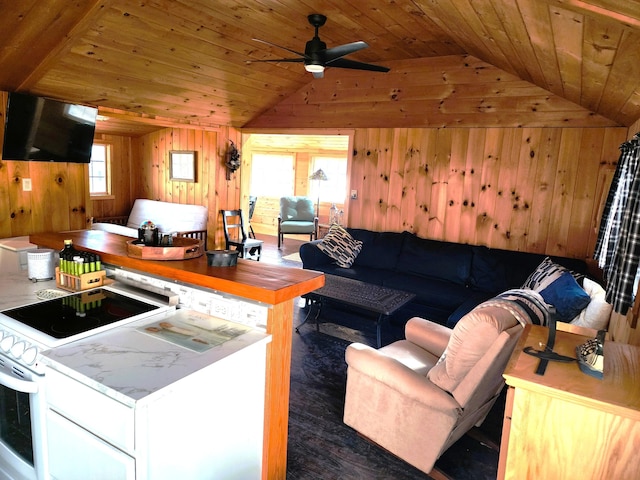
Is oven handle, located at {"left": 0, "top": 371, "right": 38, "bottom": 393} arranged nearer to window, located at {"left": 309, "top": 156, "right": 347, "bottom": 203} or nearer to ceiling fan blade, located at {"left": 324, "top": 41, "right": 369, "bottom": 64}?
ceiling fan blade, located at {"left": 324, "top": 41, "right": 369, "bottom": 64}

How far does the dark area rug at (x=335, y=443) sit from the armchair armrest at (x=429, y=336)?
531 millimetres

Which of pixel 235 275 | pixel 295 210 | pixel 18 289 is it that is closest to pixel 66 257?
pixel 18 289

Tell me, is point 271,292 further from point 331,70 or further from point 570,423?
point 331,70

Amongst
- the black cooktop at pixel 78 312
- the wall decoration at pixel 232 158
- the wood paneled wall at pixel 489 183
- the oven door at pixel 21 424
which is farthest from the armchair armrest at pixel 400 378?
the wall decoration at pixel 232 158

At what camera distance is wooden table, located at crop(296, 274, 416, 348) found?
11.5 feet

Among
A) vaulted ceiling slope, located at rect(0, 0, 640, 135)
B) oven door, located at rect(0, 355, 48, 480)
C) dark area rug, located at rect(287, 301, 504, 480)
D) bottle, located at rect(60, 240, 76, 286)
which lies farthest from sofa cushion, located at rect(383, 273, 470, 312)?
oven door, located at rect(0, 355, 48, 480)

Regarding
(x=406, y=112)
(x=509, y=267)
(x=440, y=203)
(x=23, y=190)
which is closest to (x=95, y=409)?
(x=23, y=190)

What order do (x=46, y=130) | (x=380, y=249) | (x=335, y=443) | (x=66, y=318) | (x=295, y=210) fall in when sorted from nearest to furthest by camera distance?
(x=66, y=318) < (x=335, y=443) < (x=46, y=130) < (x=380, y=249) < (x=295, y=210)

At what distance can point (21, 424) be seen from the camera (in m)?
1.72

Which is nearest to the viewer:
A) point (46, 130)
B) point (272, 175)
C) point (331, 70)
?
point (46, 130)

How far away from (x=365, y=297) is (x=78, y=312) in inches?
91.4

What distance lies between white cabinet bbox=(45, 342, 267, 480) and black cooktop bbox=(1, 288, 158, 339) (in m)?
Result: 0.24

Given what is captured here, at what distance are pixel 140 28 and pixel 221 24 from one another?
26.5 inches

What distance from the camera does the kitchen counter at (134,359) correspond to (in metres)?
1.30
